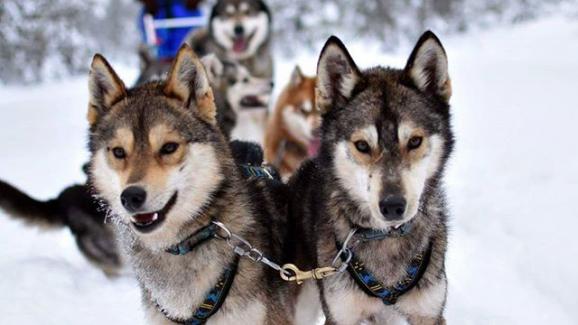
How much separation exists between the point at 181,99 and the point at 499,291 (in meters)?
2.31

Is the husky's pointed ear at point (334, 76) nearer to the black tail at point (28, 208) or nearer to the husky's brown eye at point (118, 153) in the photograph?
the husky's brown eye at point (118, 153)

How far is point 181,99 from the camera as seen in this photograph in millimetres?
2441

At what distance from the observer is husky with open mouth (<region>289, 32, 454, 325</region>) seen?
2.32 metres

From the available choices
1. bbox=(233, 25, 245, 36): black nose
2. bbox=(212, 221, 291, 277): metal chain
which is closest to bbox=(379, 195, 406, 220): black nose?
bbox=(212, 221, 291, 277): metal chain

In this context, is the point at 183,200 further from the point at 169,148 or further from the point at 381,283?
the point at 381,283

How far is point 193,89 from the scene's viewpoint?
246 cm

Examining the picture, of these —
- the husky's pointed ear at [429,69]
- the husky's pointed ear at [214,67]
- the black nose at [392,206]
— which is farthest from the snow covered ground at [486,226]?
the husky's pointed ear at [214,67]

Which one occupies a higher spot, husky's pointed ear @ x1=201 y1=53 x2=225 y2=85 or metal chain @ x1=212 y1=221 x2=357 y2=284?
metal chain @ x1=212 y1=221 x2=357 y2=284

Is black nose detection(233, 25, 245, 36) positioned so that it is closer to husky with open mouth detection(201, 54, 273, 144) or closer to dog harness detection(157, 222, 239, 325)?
husky with open mouth detection(201, 54, 273, 144)

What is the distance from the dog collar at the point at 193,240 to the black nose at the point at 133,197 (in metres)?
0.36

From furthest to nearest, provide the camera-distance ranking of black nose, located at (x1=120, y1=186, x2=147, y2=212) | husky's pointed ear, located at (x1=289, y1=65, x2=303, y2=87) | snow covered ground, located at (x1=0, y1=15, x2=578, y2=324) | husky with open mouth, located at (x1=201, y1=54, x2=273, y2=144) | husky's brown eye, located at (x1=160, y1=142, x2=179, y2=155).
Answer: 1. husky with open mouth, located at (x1=201, y1=54, x2=273, y2=144)
2. husky's pointed ear, located at (x1=289, y1=65, x2=303, y2=87)
3. snow covered ground, located at (x1=0, y1=15, x2=578, y2=324)
4. husky's brown eye, located at (x1=160, y1=142, x2=179, y2=155)
5. black nose, located at (x1=120, y1=186, x2=147, y2=212)

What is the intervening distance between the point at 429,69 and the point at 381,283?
3.08 ft

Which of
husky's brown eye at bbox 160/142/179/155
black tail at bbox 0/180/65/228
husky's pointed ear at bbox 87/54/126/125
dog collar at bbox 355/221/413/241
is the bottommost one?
black tail at bbox 0/180/65/228

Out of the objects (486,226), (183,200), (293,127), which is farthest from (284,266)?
(293,127)
